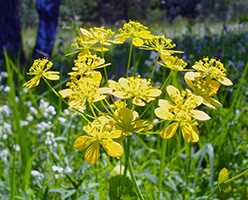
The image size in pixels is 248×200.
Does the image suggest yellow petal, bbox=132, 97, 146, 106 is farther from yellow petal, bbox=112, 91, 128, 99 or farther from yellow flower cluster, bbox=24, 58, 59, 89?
yellow flower cluster, bbox=24, 58, 59, 89

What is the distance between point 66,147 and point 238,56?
2.83 metres

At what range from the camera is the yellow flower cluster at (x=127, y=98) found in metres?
0.93

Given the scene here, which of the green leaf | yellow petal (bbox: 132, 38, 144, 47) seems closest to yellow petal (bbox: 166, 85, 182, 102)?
yellow petal (bbox: 132, 38, 144, 47)

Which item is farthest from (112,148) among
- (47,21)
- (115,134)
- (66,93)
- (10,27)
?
(47,21)

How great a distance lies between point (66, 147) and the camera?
7.50ft

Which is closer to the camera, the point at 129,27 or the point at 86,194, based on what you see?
the point at 129,27

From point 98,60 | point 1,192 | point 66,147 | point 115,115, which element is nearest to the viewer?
point 115,115

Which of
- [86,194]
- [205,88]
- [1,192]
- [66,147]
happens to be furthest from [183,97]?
[66,147]

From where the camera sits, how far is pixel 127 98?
0.97m

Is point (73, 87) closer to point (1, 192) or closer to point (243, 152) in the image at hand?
point (1, 192)

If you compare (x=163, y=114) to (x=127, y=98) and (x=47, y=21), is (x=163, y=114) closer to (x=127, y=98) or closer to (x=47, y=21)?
(x=127, y=98)

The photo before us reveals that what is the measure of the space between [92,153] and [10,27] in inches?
266

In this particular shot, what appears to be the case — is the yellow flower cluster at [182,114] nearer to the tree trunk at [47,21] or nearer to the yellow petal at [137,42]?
the yellow petal at [137,42]

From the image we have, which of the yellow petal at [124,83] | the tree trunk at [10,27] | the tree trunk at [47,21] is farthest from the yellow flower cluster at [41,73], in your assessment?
the tree trunk at [47,21]
